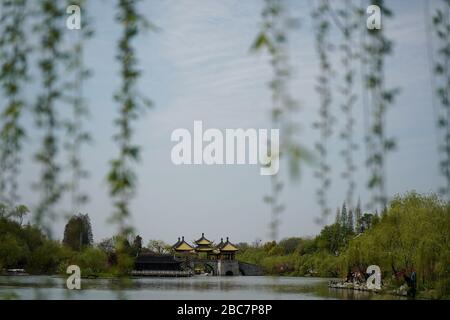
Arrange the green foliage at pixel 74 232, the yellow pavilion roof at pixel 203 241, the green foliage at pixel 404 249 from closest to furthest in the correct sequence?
the green foliage at pixel 74 232, the green foliage at pixel 404 249, the yellow pavilion roof at pixel 203 241

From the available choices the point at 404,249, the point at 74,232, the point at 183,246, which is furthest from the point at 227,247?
the point at 74,232

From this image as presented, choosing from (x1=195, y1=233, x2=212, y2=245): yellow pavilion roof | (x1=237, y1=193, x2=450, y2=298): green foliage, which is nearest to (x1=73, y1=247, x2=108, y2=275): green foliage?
(x1=237, y1=193, x2=450, y2=298): green foliage

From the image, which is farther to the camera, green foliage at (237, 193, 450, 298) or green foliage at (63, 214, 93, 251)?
green foliage at (237, 193, 450, 298)

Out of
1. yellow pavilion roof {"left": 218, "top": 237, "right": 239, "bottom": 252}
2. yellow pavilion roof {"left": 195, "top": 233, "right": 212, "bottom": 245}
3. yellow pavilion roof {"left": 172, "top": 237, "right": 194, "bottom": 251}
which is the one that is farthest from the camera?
yellow pavilion roof {"left": 195, "top": 233, "right": 212, "bottom": 245}

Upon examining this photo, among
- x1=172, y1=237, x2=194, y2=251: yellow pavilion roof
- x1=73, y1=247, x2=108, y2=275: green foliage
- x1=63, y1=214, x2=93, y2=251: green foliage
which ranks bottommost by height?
x1=172, y1=237, x2=194, y2=251: yellow pavilion roof

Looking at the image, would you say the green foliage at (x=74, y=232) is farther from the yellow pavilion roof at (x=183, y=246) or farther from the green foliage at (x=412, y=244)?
the yellow pavilion roof at (x=183, y=246)

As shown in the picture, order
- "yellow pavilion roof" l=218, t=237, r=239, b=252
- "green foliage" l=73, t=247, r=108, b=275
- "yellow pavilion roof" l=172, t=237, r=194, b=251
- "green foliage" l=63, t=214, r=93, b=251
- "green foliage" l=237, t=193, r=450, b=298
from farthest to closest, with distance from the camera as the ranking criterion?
"yellow pavilion roof" l=172, t=237, r=194, b=251 → "yellow pavilion roof" l=218, t=237, r=239, b=252 → "green foliage" l=237, t=193, r=450, b=298 → "green foliage" l=63, t=214, r=93, b=251 → "green foliage" l=73, t=247, r=108, b=275

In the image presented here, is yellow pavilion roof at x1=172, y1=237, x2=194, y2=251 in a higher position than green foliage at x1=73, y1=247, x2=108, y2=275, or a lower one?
lower

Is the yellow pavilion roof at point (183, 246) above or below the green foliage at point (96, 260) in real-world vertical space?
below

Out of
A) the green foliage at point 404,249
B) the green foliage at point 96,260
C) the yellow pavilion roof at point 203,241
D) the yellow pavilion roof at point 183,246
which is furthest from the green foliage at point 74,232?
the yellow pavilion roof at point 203,241

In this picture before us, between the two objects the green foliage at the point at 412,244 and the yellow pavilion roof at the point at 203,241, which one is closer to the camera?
the green foliage at the point at 412,244

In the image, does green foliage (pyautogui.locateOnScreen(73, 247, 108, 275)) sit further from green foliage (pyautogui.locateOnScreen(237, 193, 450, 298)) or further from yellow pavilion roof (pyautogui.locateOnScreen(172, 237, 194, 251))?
yellow pavilion roof (pyautogui.locateOnScreen(172, 237, 194, 251))
